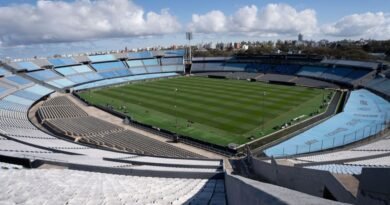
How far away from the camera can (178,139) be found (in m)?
39.7

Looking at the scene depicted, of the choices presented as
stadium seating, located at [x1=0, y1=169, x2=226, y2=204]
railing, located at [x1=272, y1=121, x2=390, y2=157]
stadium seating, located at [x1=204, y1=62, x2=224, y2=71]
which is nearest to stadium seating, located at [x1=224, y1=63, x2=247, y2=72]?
stadium seating, located at [x1=204, y1=62, x2=224, y2=71]

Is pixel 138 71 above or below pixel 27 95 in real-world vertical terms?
Answer: above

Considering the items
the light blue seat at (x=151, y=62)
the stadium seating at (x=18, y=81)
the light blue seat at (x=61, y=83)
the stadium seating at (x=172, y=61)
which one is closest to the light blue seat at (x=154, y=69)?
the light blue seat at (x=151, y=62)

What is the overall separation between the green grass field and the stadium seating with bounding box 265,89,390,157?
4.81 meters

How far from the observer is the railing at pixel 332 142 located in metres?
33.2

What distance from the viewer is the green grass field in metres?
43.3

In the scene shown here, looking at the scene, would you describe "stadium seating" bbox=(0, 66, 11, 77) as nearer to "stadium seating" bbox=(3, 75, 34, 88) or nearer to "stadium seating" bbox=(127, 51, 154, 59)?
"stadium seating" bbox=(3, 75, 34, 88)

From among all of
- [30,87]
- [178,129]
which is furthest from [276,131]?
[30,87]

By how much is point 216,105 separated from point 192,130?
567 inches

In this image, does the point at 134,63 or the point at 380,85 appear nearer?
the point at 380,85

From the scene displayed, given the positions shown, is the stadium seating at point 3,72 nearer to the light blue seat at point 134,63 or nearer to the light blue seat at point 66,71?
the light blue seat at point 66,71

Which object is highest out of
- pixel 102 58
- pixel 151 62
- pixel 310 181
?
pixel 102 58

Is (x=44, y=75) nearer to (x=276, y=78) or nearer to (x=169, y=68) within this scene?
(x=169, y=68)

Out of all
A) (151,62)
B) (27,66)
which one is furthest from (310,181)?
(151,62)
